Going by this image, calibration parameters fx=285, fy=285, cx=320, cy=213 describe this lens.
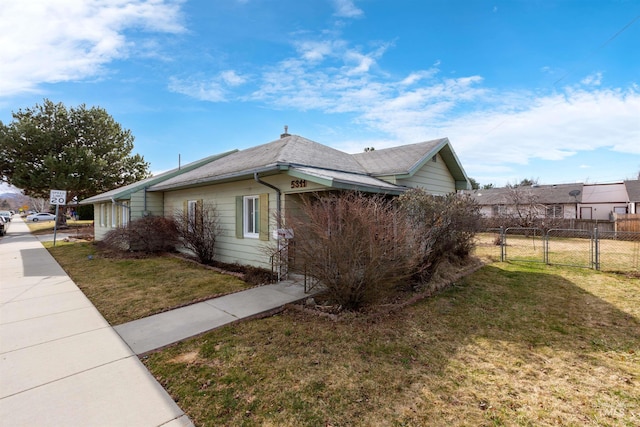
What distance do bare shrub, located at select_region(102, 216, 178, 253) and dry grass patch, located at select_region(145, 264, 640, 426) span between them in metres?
8.10

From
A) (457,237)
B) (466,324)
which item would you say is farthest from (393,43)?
(466,324)

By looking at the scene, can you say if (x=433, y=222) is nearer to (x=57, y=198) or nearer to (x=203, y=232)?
(x=203, y=232)

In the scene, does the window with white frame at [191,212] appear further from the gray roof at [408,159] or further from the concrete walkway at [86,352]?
the gray roof at [408,159]

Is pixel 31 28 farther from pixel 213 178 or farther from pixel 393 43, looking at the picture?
pixel 393 43

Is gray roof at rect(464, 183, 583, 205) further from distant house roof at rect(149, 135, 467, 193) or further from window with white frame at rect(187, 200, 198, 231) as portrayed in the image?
window with white frame at rect(187, 200, 198, 231)

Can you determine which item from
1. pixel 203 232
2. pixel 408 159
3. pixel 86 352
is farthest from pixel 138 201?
pixel 408 159

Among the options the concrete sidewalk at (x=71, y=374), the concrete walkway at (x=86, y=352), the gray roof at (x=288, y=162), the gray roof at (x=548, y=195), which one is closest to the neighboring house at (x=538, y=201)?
the gray roof at (x=548, y=195)

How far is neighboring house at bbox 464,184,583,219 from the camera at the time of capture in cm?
2330

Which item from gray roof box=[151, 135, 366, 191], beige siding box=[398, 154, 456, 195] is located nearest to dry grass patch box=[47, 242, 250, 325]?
gray roof box=[151, 135, 366, 191]

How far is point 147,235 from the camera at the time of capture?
Answer: 11320 mm

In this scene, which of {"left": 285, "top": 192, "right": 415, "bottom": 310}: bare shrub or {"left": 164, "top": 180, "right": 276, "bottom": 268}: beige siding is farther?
{"left": 164, "top": 180, "right": 276, "bottom": 268}: beige siding

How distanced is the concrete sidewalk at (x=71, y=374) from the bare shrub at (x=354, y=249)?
2831mm

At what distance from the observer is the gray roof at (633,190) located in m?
24.9

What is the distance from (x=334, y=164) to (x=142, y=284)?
20.6ft
